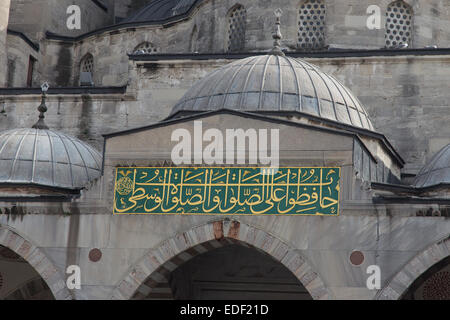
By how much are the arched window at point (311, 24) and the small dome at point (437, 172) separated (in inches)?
218

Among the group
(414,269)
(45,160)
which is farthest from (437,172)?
(45,160)

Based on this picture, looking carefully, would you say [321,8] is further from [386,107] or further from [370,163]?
[370,163]

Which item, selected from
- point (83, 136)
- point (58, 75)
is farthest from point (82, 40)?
point (83, 136)

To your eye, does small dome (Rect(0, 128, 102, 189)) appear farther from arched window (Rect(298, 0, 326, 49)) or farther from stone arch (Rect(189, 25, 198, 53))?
stone arch (Rect(189, 25, 198, 53))

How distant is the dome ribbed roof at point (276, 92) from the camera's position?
2327cm

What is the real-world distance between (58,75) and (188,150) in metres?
11.9

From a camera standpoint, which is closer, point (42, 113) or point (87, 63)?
point (42, 113)

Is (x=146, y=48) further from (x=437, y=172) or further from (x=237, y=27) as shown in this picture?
(x=437, y=172)

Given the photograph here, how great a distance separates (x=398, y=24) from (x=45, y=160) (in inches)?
360

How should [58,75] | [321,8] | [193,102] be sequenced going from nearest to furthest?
[193,102] → [321,8] → [58,75]

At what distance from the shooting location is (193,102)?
23938 mm

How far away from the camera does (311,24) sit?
2822 cm

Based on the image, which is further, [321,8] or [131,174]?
[321,8]

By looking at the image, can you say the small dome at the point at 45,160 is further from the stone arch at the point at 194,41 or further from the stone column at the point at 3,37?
the stone arch at the point at 194,41
